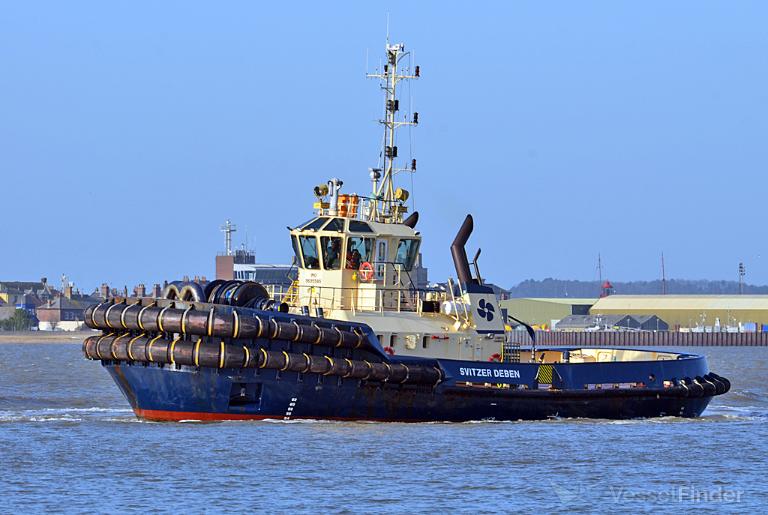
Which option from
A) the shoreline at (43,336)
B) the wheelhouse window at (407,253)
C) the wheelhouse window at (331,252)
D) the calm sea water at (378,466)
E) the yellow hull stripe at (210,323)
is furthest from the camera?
the shoreline at (43,336)

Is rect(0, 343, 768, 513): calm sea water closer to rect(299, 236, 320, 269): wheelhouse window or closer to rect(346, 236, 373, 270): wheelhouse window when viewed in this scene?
rect(346, 236, 373, 270): wheelhouse window

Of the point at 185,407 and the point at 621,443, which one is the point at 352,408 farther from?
the point at 621,443

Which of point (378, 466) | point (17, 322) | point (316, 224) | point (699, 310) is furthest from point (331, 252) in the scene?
point (17, 322)

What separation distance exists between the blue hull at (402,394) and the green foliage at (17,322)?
140 meters

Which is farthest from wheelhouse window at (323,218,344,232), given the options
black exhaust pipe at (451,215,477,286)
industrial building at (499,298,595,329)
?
industrial building at (499,298,595,329)

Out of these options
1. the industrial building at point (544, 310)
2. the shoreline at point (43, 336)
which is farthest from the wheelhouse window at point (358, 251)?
the industrial building at point (544, 310)

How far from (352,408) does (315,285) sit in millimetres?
3115

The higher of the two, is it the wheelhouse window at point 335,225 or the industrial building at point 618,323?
the industrial building at point 618,323

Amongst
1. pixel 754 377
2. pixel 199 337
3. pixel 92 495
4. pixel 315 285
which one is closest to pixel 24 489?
pixel 92 495

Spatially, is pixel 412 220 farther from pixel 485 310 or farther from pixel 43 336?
pixel 43 336

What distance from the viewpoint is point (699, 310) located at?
133 metres

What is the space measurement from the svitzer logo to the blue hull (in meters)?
1.40

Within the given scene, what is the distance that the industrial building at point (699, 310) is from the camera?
129625mm

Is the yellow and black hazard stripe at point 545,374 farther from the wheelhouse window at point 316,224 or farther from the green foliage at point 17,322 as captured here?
the green foliage at point 17,322
